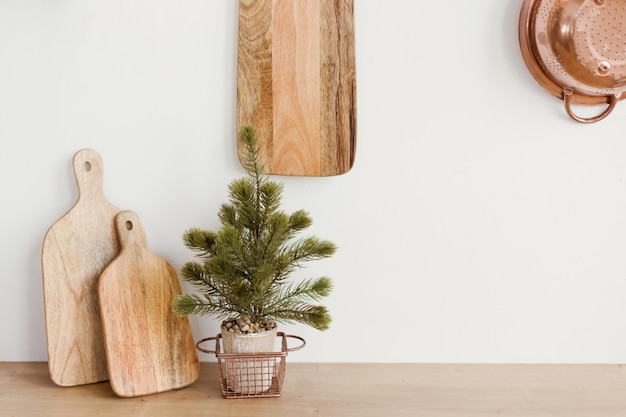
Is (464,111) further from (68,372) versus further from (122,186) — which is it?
(68,372)

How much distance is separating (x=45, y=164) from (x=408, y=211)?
27.0 inches

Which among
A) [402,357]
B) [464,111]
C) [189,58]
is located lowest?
[402,357]

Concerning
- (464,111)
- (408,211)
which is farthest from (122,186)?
(464,111)

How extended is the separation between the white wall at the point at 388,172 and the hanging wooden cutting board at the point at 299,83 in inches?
1.5

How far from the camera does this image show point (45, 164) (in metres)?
1.35

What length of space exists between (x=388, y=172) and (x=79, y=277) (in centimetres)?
60

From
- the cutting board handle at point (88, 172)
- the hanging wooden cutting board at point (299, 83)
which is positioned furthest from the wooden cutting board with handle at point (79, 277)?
the hanging wooden cutting board at point (299, 83)

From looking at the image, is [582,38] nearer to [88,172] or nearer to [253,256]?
[253,256]

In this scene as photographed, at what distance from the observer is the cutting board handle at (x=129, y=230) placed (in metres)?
1.29

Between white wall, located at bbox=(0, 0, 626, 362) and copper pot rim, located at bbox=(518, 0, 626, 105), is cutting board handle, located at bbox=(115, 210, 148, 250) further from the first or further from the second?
copper pot rim, located at bbox=(518, 0, 626, 105)

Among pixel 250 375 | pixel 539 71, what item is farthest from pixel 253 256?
pixel 539 71

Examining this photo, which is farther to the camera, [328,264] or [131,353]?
[328,264]

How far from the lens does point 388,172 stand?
1.36 m

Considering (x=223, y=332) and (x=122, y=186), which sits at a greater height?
(x=122, y=186)
